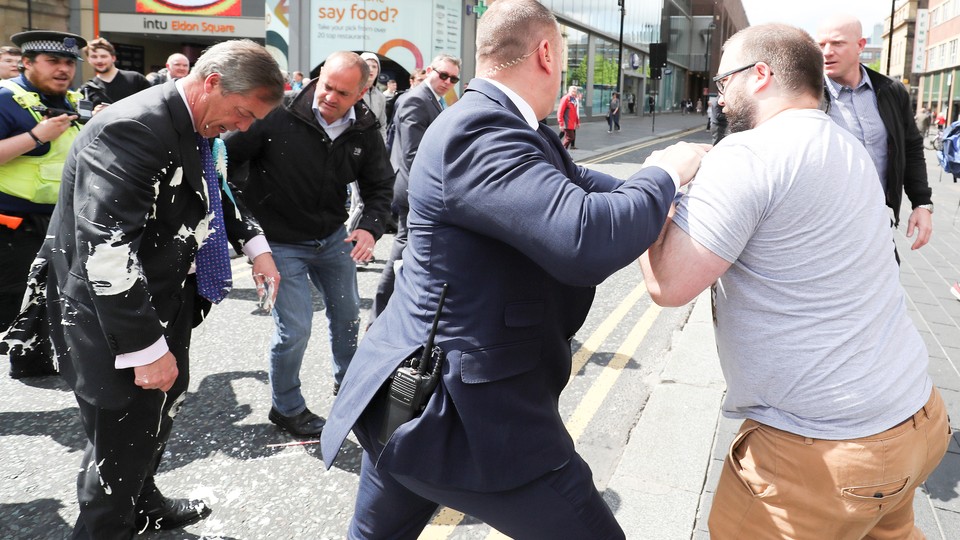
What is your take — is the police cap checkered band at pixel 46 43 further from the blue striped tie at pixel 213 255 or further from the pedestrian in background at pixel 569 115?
the pedestrian in background at pixel 569 115

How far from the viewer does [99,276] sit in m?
2.18

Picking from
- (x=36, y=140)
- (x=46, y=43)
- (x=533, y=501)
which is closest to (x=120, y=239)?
(x=533, y=501)

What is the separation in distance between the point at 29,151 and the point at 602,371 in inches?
140

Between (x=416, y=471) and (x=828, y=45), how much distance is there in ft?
10.3

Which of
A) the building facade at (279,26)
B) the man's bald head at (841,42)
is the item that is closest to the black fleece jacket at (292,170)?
the man's bald head at (841,42)

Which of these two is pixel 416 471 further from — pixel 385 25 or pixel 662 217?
pixel 385 25

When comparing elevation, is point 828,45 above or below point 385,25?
below

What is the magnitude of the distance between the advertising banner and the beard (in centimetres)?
2180

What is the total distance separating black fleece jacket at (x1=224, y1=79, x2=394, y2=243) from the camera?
374 cm

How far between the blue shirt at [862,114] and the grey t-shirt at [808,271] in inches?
91.2

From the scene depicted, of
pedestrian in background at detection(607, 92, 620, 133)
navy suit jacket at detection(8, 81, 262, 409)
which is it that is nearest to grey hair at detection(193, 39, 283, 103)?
navy suit jacket at detection(8, 81, 262, 409)

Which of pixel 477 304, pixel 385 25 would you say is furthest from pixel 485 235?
pixel 385 25

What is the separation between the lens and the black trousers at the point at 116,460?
245cm

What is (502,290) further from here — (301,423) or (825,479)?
(301,423)
